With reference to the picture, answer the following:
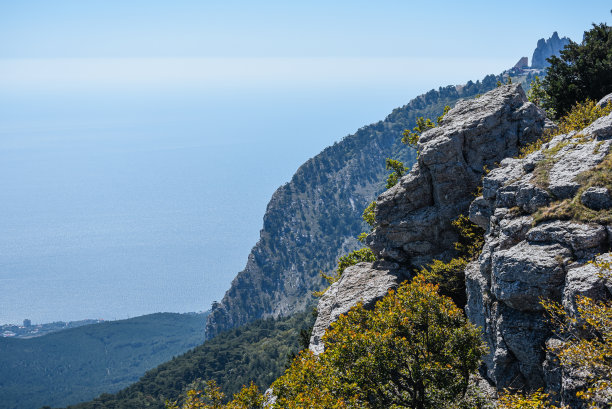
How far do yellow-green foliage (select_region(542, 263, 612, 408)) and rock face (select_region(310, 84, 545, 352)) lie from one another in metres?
15.7

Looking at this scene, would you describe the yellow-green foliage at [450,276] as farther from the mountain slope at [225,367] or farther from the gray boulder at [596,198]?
the mountain slope at [225,367]

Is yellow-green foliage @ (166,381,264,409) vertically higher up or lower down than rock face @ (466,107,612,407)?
lower down

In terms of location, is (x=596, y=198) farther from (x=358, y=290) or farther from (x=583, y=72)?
(x=583, y=72)

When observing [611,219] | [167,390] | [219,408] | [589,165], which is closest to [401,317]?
[611,219]

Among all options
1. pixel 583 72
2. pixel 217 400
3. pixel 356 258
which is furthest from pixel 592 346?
pixel 356 258

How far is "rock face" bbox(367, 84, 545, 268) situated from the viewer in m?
31.8

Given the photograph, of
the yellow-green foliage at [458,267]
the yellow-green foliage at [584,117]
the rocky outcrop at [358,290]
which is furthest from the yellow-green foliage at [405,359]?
the yellow-green foliage at [584,117]

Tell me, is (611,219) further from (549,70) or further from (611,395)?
(549,70)

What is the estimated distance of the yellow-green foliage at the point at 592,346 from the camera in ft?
43.4

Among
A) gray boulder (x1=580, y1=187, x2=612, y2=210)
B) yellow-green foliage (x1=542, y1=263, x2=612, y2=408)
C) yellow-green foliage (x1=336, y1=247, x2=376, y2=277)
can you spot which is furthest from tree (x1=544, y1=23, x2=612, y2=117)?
yellow-green foliage (x1=542, y1=263, x2=612, y2=408)

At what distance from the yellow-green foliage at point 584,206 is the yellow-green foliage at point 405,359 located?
6654 millimetres

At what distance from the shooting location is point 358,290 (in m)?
33.0

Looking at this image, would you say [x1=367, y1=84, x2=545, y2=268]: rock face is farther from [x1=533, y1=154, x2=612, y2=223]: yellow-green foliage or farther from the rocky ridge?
[x1=533, y1=154, x2=612, y2=223]: yellow-green foliage

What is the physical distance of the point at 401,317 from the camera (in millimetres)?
19922
